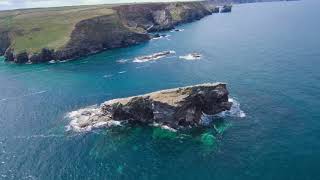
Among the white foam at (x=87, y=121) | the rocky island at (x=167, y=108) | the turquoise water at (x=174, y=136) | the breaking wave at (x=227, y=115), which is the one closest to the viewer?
the turquoise water at (x=174, y=136)

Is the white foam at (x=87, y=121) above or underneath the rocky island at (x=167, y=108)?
underneath

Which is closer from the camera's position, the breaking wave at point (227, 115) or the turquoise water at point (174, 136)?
the turquoise water at point (174, 136)

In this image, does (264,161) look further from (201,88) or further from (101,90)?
(101,90)

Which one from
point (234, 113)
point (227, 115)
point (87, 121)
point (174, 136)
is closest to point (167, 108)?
point (174, 136)

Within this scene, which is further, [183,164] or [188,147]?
[188,147]

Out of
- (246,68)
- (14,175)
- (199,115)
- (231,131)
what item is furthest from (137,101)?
(246,68)

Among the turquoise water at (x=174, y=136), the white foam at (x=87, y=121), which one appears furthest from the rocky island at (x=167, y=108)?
the turquoise water at (x=174, y=136)

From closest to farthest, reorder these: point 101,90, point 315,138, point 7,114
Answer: point 315,138 < point 7,114 < point 101,90

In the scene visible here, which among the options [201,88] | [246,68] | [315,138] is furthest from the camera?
[246,68]

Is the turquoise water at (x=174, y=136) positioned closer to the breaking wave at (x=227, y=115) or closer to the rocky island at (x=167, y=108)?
the breaking wave at (x=227, y=115)
